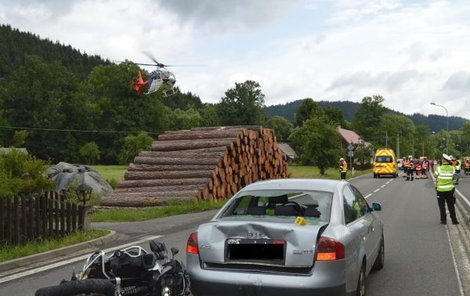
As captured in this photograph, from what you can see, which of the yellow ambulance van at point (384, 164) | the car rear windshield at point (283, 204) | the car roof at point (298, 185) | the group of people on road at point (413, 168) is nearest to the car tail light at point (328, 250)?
the car rear windshield at point (283, 204)

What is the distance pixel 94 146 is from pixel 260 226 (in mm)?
83739

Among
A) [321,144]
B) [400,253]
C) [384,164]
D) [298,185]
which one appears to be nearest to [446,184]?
[400,253]

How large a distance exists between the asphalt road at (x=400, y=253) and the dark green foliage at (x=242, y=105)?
289ft

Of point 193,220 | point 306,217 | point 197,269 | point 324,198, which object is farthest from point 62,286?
point 193,220

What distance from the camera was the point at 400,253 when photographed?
9.15 meters

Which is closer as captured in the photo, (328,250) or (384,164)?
(328,250)

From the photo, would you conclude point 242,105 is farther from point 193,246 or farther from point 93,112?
point 193,246

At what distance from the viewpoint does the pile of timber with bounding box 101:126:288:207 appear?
62.5 feet

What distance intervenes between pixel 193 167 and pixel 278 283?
51.8ft

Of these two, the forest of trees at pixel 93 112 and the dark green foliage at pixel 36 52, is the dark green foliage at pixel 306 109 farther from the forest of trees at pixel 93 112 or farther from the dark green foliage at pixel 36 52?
the dark green foliage at pixel 36 52

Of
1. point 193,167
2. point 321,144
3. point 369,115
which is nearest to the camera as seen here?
point 193,167

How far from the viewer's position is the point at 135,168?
21188 millimetres

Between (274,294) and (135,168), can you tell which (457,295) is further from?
(135,168)

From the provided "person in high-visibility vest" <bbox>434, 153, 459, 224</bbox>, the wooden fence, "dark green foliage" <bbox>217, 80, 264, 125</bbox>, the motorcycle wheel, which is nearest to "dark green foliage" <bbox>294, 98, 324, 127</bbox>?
"dark green foliage" <bbox>217, 80, 264, 125</bbox>
